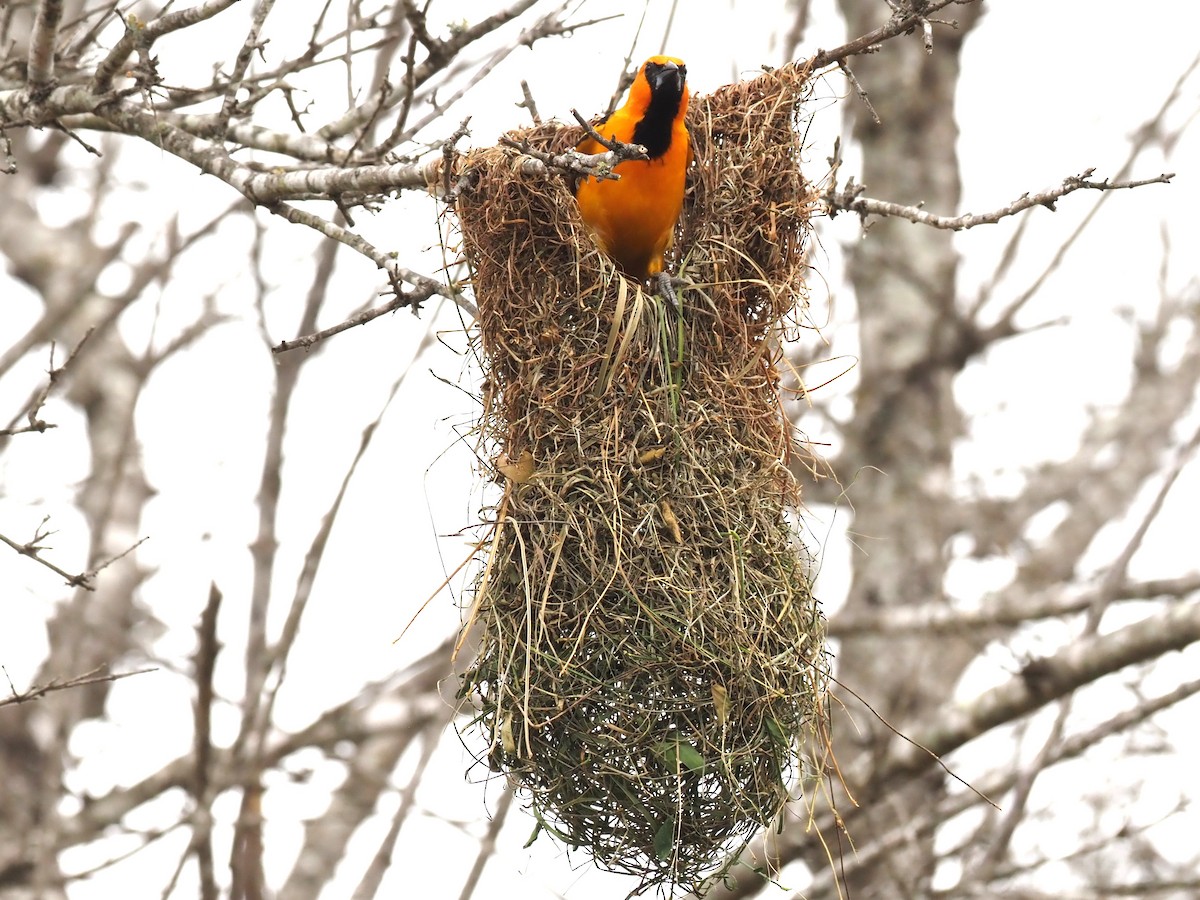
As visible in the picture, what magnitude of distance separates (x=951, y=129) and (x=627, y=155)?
5.01 meters

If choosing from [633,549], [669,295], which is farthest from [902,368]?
[633,549]

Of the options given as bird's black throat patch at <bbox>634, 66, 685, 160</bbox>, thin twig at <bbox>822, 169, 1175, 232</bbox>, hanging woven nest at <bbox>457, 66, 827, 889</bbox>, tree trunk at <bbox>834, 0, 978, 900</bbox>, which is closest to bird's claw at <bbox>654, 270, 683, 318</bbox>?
hanging woven nest at <bbox>457, 66, 827, 889</bbox>

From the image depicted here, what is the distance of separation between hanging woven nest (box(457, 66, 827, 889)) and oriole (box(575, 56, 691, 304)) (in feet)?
0.43

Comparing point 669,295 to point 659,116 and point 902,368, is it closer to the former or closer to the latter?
point 659,116

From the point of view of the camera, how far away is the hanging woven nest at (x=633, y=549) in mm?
2391

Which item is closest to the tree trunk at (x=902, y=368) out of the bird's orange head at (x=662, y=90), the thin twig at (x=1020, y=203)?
the thin twig at (x=1020, y=203)

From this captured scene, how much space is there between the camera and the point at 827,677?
2557 mm

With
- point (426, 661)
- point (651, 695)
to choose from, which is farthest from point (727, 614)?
point (426, 661)

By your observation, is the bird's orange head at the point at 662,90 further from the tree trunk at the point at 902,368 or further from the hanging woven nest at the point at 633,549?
the tree trunk at the point at 902,368

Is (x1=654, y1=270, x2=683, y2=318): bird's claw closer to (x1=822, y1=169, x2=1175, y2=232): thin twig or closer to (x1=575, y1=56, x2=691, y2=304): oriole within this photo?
(x1=575, y1=56, x2=691, y2=304): oriole

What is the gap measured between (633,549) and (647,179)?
2.61 feet

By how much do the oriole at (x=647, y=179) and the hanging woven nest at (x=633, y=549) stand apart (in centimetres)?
13

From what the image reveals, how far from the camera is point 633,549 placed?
246 cm

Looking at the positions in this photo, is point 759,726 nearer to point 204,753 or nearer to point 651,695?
point 651,695
